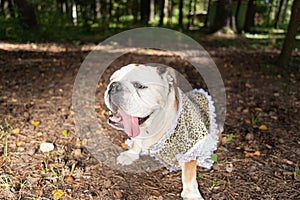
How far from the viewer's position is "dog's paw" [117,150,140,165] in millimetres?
3016

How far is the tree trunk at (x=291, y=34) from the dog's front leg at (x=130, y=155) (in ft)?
15.0

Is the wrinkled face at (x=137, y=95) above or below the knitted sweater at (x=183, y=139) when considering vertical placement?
above

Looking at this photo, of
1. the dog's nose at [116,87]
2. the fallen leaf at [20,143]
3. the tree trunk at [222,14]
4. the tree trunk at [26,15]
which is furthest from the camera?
the tree trunk at [222,14]

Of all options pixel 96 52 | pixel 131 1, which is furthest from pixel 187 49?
pixel 131 1

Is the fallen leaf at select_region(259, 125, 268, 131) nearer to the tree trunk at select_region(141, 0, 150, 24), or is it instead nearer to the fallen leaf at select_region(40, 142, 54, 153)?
the fallen leaf at select_region(40, 142, 54, 153)

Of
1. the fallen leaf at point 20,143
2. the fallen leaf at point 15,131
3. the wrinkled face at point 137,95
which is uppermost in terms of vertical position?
the wrinkled face at point 137,95

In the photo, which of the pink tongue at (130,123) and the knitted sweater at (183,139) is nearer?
the pink tongue at (130,123)

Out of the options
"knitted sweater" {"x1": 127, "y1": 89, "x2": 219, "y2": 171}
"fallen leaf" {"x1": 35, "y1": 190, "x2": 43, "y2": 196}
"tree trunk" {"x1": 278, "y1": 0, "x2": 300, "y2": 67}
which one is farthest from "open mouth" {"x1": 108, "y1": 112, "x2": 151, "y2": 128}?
"tree trunk" {"x1": 278, "y1": 0, "x2": 300, "y2": 67}

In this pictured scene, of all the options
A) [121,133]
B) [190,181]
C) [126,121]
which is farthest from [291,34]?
[126,121]

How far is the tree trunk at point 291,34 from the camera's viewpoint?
5.77 meters

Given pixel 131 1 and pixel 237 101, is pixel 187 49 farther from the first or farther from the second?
pixel 131 1

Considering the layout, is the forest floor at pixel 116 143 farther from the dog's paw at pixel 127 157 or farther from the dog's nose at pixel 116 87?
the dog's nose at pixel 116 87

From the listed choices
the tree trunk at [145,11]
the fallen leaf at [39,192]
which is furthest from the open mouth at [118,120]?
the tree trunk at [145,11]

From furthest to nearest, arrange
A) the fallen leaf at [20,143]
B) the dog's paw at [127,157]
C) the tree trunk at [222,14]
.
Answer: the tree trunk at [222,14], the fallen leaf at [20,143], the dog's paw at [127,157]
